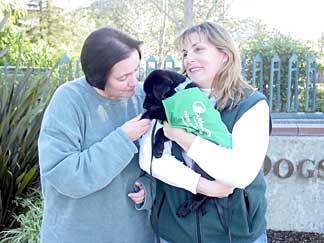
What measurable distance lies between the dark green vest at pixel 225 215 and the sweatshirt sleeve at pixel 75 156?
257 mm

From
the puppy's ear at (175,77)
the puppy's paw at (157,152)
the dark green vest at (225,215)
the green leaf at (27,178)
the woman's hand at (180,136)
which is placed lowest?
the green leaf at (27,178)

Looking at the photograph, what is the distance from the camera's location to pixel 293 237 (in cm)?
478

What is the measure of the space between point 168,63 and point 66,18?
1683 cm

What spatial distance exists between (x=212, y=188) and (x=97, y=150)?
1.53 ft

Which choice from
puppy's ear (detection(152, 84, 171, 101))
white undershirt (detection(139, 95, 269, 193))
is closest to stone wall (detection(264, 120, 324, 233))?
white undershirt (detection(139, 95, 269, 193))

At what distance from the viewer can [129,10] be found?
17.5 m

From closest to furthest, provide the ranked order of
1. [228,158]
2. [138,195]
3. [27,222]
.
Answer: [228,158], [138,195], [27,222]

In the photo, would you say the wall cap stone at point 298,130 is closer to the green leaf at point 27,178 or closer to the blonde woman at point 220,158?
the green leaf at point 27,178

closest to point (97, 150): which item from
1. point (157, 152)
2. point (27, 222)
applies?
point (157, 152)

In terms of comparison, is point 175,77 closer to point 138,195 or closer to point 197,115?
point 197,115

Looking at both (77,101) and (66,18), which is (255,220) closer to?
(77,101)

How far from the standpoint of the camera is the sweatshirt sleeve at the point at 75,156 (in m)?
1.79

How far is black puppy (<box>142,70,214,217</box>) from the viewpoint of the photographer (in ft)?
6.02

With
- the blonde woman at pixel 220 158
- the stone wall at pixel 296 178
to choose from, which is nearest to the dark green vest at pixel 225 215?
the blonde woman at pixel 220 158
